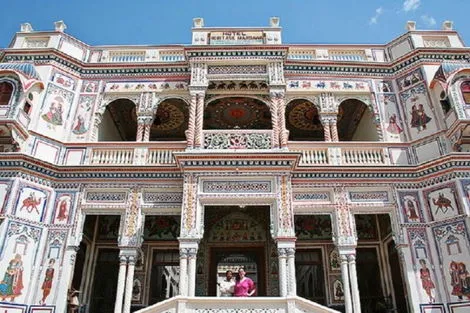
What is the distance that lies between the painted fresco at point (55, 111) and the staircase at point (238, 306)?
6.52 meters

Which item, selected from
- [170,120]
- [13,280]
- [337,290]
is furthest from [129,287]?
[170,120]

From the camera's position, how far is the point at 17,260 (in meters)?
11.1

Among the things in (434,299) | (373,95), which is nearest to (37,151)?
(373,95)

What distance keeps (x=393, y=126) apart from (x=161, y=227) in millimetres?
8367

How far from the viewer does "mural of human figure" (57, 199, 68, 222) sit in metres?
12.1

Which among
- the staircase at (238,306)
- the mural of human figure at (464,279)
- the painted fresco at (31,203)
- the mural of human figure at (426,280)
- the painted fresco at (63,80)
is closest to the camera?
the staircase at (238,306)

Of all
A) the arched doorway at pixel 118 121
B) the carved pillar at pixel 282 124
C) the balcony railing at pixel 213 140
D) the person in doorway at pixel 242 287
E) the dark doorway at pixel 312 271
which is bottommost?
the person in doorway at pixel 242 287

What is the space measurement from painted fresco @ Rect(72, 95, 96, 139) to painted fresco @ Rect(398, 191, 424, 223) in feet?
32.5

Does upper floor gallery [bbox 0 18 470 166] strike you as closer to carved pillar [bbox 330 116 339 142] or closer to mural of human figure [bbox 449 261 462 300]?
carved pillar [bbox 330 116 339 142]

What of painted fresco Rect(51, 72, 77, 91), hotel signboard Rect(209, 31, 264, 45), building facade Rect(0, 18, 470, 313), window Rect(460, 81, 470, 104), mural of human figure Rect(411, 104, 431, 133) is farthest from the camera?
hotel signboard Rect(209, 31, 264, 45)

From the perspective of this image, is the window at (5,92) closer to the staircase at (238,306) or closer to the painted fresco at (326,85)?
the staircase at (238,306)

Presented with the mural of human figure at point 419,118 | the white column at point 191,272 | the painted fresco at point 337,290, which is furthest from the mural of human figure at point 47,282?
the mural of human figure at point 419,118

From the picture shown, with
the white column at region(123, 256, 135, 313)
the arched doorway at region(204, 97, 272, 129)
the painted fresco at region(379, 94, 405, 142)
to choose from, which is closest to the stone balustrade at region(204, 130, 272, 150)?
the arched doorway at region(204, 97, 272, 129)

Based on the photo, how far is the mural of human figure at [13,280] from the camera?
10.7m
